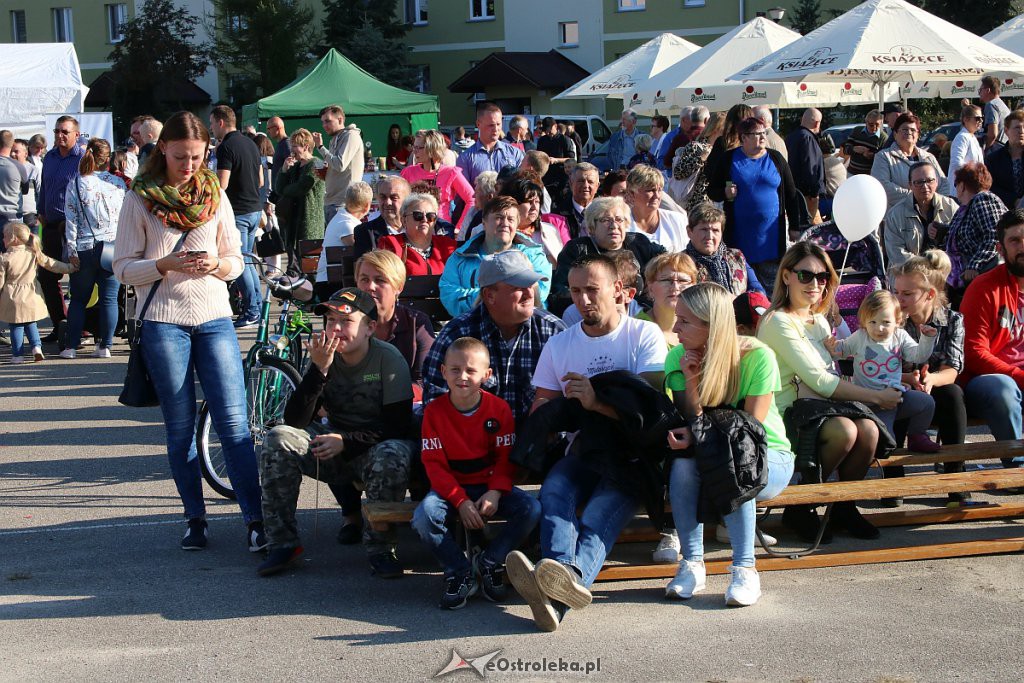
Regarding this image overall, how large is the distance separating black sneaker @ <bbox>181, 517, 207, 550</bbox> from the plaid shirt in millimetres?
1315

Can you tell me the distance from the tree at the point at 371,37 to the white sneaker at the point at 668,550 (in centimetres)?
4524

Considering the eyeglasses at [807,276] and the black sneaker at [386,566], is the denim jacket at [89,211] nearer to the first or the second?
the black sneaker at [386,566]

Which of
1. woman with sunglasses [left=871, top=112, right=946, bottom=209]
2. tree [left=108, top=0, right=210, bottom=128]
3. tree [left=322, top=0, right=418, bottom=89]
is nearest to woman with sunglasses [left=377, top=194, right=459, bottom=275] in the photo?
woman with sunglasses [left=871, top=112, right=946, bottom=209]

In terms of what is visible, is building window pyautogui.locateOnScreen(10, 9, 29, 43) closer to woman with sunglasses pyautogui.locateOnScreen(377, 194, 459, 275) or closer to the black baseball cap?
woman with sunglasses pyautogui.locateOnScreen(377, 194, 459, 275)

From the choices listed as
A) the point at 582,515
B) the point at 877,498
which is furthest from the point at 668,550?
the point at 877,498

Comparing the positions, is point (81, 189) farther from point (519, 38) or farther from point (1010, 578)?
point (519, 38)

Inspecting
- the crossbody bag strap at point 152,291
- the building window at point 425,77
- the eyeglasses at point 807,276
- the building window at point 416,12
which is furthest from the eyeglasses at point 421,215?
the building window at point 416,12

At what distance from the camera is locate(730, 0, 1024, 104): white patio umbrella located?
12695mm

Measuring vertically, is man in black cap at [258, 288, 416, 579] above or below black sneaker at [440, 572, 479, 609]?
above

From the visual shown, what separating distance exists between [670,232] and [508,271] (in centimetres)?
302

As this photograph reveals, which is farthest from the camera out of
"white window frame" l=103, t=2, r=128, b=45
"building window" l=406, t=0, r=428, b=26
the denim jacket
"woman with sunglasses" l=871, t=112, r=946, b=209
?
"white window frame" l=103, t=2, r=128, b=45

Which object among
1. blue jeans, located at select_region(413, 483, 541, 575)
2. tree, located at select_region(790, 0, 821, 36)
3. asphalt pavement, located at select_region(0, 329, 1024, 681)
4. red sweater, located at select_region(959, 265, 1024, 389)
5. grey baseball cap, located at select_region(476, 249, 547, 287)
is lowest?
asphalt pavement, located at select_region(0, 329, 1024, 681)

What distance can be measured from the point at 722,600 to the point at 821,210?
11188 millimetres

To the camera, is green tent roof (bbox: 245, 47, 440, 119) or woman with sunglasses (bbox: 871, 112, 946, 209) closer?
woman with sunglasses (bbox: 871, 112, 946, 209)
